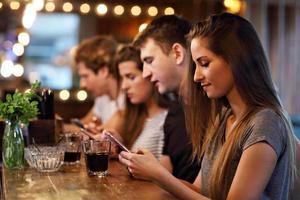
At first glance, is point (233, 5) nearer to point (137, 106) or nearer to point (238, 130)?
point (137, 106)

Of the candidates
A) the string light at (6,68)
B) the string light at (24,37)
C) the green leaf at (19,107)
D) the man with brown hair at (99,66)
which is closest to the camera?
the green leaf at (19,107)

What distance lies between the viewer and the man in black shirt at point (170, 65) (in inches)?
87.7

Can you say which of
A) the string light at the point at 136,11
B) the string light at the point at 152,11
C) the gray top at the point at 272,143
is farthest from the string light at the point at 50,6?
the gray top at the point at 272,143

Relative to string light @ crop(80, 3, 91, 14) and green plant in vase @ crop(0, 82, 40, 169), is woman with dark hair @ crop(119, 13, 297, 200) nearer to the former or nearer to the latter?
green plant in vase @ crop(0, 82, 40, 169)

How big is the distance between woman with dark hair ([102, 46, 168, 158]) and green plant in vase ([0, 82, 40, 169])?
665 mm

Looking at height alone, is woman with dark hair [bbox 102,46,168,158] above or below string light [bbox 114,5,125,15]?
below

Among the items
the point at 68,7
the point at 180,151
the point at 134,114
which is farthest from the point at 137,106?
the point at 68,7


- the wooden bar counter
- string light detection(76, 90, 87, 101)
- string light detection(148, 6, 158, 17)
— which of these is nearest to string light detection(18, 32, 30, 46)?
string light detection(76, 90, 87, 101)

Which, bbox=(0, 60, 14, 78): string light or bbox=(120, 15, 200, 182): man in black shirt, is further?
bbox=(0, 60, 14, 78): string light

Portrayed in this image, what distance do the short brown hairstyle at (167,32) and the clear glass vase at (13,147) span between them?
2.59 ft

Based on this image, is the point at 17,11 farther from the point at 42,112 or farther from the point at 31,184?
the point at 31,184

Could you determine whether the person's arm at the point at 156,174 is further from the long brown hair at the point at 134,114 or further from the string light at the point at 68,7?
the string light at the point at 68,7

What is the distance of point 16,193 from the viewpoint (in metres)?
1.52

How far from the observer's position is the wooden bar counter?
4.91 ft
